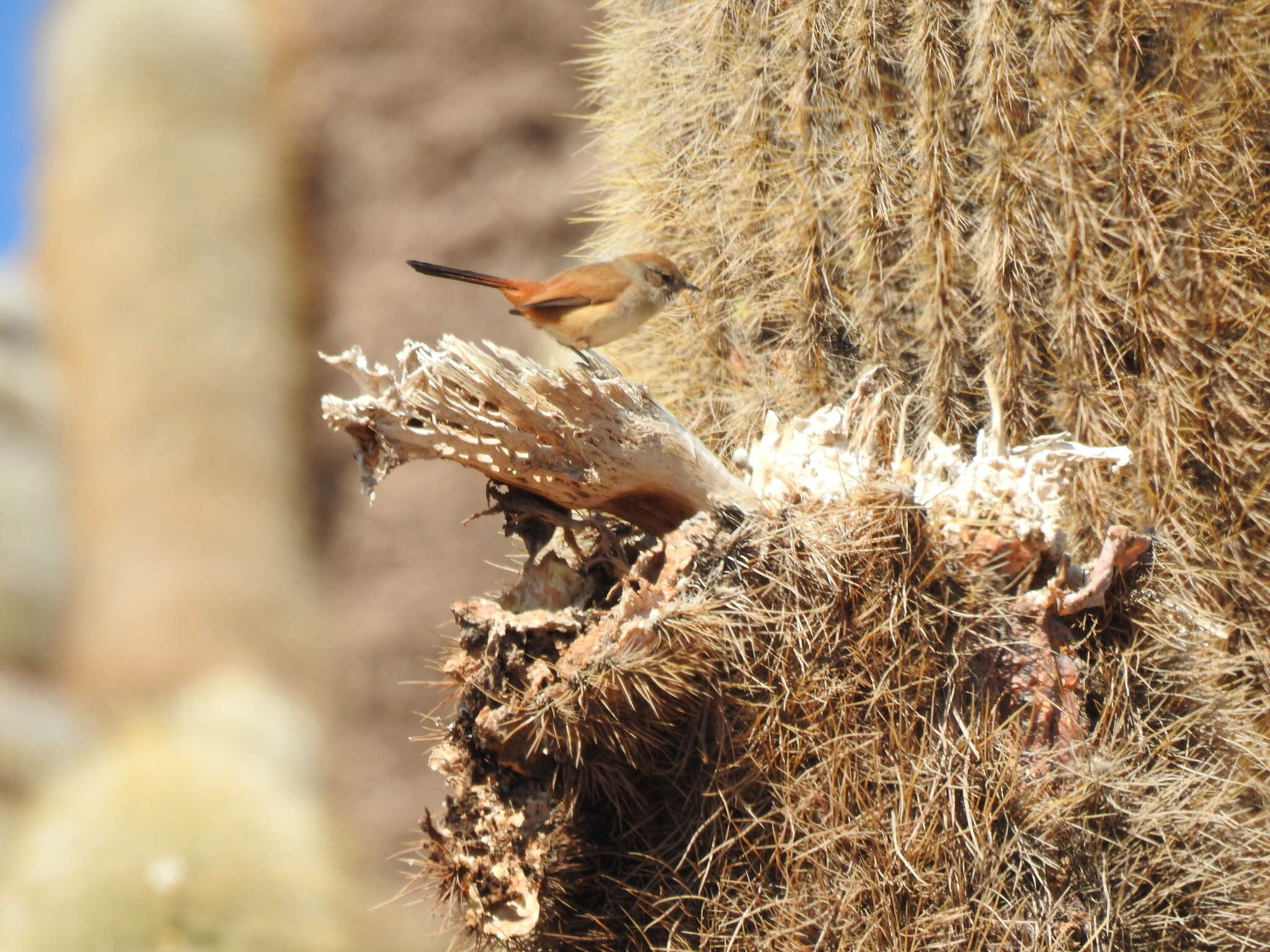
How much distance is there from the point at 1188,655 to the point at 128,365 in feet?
10.8

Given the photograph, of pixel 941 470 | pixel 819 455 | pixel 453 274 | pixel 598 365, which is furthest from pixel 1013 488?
pixel 453 274

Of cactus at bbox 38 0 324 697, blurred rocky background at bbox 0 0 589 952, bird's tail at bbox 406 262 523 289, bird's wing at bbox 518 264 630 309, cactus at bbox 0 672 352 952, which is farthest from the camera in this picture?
cactus at bbox 38 0 324 697

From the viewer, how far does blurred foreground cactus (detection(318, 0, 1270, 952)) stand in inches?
40.2

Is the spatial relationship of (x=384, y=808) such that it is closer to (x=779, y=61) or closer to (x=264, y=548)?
(x=264, y=548)

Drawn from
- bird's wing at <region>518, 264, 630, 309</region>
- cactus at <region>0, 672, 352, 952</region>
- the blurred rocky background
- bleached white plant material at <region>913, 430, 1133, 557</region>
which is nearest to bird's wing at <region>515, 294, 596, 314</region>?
bird's wing at <region>518, 264, 630, 309</region>

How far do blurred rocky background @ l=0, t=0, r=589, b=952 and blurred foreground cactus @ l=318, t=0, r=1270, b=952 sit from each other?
6.83 feet

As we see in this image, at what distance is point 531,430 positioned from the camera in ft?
3.37

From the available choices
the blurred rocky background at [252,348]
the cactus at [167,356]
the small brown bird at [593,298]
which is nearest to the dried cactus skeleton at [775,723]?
the small brown bird at [593,298]

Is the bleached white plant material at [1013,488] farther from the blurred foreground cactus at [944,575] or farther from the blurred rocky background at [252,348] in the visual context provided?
the blurred rocky background at [252,348]

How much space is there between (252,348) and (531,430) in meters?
2.94

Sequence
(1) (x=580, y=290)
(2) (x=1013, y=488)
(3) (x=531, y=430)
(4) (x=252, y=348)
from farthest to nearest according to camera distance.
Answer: (4) (x=252, y=348) < (1) (x=580, y=290) < (2) (x=1013, y=488) < (3) (x=531, y=430)

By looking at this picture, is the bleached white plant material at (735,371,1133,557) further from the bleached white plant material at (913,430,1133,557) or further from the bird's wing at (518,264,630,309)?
the bird's wing at (518,264,630,309)

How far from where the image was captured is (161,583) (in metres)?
3.55

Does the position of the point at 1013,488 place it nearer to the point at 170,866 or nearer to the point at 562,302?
the point at 562,302
